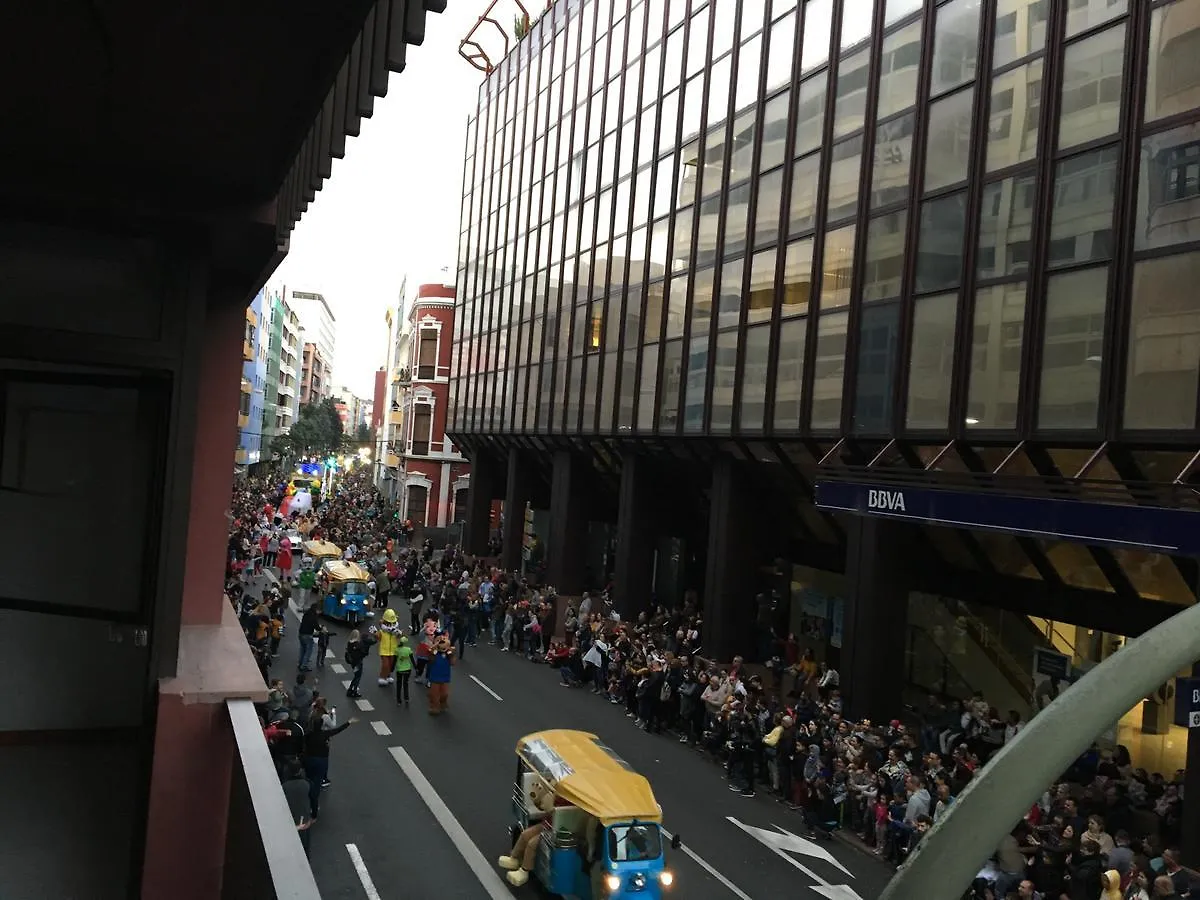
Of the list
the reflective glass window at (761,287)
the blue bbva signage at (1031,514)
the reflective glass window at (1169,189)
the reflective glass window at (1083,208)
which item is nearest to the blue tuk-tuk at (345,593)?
the reflective glass window at (761,287)

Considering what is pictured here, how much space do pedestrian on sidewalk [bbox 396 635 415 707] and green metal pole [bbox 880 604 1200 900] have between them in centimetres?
1954

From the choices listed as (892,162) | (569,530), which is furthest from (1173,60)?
(569,530)

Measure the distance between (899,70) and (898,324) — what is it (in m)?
5.59

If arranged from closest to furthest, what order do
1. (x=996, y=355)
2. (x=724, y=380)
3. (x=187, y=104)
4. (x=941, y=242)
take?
(x=187, y=104), (x=996, y=355), (x=941, y=242), (x=724, y=380)

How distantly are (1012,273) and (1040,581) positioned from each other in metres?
6.32

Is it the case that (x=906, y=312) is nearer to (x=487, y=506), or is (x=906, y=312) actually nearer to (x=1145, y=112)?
(x=1145, y=112)

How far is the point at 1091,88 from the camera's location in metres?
15.7

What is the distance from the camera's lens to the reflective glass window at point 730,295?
2450 cm

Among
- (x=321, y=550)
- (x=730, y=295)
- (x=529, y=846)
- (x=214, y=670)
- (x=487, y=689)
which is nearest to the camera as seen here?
(x=214, y=670)

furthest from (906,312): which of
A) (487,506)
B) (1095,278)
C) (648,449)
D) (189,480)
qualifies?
(487,506)

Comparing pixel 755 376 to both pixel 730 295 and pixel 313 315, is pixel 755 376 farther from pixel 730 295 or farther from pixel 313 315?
pixel 313 315

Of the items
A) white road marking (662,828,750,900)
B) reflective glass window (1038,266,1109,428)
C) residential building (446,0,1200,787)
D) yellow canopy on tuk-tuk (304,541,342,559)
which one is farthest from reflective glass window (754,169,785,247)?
yellow canopy on tuk-tuk (304,541,342,559)

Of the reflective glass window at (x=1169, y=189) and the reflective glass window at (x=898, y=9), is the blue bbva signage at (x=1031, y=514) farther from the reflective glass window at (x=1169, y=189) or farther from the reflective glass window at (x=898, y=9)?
the reflective glass window at (x=898, y=9)

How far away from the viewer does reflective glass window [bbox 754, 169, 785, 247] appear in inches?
920
